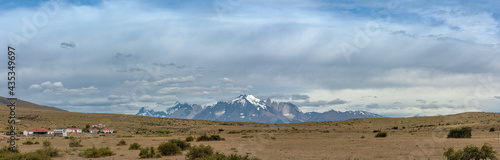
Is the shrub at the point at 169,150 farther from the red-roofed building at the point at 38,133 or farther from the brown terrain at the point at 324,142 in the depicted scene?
the red-roofed building at the point at 38,133

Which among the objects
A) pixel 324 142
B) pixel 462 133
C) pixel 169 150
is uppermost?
pixel 462 133

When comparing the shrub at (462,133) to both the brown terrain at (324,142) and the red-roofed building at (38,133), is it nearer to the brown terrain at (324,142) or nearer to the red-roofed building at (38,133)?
the brown terrain at (324,142)

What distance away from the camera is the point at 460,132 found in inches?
1699

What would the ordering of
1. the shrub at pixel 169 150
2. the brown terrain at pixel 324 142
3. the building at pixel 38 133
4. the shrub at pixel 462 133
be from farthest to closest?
the building at pixel 38 133, the shrub at pixel 462 133, the shrub at pixel 169 150, the brown terrain at pixel 324 142

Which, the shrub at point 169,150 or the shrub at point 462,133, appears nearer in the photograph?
the shrub at point 169,150

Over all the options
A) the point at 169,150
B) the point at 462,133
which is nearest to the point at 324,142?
the point at 462,133

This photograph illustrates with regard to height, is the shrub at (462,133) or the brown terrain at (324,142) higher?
the shrub at (462,133)

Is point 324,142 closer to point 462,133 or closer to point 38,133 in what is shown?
point 462,133

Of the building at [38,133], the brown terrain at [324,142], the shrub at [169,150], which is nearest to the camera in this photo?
the brown terrain at [324,142]

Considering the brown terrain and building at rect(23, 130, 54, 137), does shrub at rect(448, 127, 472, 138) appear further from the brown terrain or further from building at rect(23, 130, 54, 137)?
building at rect(23, 130, 54, 137)

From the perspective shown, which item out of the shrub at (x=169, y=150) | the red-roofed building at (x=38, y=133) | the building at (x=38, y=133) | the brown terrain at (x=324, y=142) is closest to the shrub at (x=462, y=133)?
the brown terrain at (x=324, y=142)

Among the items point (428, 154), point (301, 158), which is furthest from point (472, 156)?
point (301, 158)

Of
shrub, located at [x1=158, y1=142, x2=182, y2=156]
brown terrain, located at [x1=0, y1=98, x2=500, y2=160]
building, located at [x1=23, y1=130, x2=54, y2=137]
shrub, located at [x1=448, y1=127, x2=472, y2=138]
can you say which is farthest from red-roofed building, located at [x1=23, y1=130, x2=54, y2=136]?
shrub, located at [x1=448, y1=127, x2=472, y2=138]

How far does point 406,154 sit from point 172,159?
1582cm
